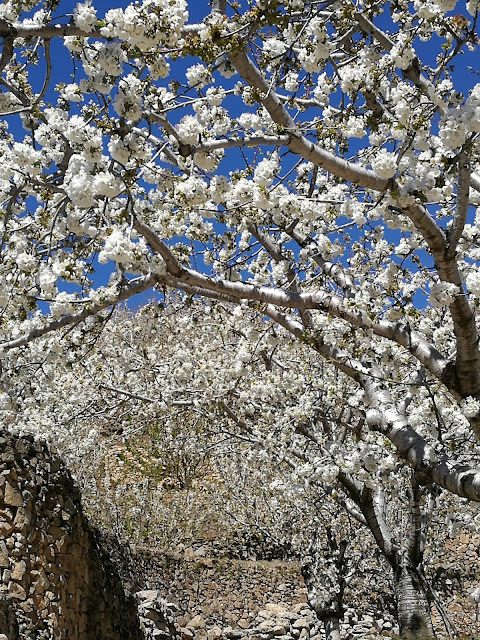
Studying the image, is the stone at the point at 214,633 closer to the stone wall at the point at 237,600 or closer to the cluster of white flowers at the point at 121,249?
the stone wall at the point at 237,600

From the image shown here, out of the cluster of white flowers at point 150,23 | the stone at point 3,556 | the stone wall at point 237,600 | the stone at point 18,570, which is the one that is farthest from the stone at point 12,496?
the stone wall at point 237,600

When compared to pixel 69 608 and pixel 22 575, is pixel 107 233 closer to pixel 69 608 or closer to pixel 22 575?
pixel 22 575

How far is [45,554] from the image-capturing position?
6.22 m

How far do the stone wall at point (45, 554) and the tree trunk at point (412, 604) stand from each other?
11.8 feet

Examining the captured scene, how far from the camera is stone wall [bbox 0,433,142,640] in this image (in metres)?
5.82

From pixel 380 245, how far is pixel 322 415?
2.36 meters

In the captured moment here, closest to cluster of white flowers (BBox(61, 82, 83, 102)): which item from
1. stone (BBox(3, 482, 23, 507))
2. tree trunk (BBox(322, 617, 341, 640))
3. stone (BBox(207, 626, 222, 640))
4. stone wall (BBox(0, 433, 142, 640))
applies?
stone wall (BBox(0, 433, 142, 640))

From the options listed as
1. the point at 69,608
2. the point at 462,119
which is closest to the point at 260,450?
the point at 69,608

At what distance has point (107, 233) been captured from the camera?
295cm

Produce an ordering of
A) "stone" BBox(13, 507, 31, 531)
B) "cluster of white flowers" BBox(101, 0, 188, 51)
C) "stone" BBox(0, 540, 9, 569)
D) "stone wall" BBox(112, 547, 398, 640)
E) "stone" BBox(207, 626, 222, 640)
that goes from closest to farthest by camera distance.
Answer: "cluster of white flowers" BBox(101, 0, 188, 51)
"stone" BBox(0, 540, 9, 569)
"stone" BBox(13, 507, 31, 531)
"stone" BBox(207, 626, 222, 640)
"stone wall" BBox(112, 547, 398, 640)

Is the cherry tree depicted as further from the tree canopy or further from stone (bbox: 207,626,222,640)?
stone (bbox: 207,626,222,640)

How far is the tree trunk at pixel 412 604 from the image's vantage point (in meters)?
6.50

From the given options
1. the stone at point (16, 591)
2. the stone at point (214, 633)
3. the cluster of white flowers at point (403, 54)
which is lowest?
the stone at point (214, 633)

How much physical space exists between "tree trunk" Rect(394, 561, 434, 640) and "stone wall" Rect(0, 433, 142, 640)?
3601mm
